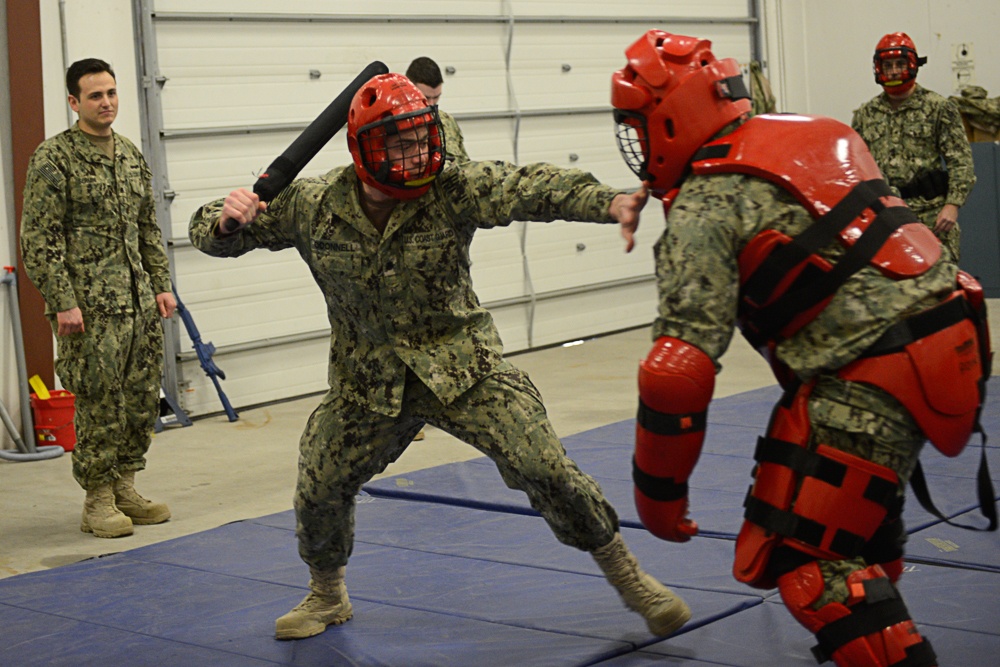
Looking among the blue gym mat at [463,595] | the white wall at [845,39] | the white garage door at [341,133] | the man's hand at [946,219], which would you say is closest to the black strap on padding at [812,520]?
the blue gym mat at [463,595]

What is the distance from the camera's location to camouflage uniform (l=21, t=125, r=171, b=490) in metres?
5.96

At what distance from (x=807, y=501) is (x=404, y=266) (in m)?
1.55

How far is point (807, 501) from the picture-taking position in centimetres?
285

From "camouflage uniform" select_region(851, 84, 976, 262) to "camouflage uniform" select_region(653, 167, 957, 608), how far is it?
583cm

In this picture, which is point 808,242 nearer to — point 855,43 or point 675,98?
point 675,98

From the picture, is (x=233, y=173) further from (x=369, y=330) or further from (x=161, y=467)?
(x=369, y=330)

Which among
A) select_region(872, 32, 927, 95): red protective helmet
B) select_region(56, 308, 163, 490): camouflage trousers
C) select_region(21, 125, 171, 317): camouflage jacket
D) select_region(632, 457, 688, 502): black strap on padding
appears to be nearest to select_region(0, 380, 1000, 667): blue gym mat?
select_region(56, 308, 163, 490): camouflage trousers

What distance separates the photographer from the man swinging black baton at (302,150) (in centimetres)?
398

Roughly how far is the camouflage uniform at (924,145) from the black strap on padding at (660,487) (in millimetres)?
5950

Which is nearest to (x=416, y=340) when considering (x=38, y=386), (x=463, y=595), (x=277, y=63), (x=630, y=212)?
(x=630, y=212)

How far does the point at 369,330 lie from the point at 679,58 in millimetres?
1418

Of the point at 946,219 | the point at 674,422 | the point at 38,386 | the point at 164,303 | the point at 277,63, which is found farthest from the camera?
the point at 277,63

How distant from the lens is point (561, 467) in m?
3.86

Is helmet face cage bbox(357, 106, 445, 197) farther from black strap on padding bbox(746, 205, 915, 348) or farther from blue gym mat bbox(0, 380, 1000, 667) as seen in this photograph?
blue gym mat bbox(0, 380, 1000, 667)
